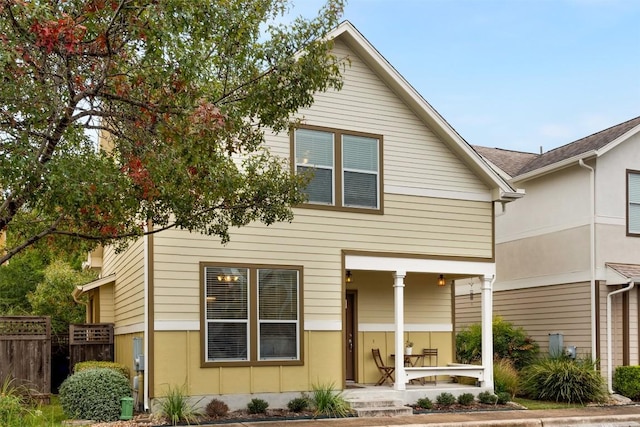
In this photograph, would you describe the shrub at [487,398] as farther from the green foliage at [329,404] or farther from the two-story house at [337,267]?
the green foliage at [329,404]

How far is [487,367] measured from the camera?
52.7 ft

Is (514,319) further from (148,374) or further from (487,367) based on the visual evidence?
(148,374)

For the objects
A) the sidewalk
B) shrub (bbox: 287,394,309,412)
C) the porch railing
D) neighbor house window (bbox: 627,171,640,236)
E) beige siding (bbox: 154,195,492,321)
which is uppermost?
neighbor house window (bbox: 627,171,640,236)

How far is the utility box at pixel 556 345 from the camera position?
18.3 m

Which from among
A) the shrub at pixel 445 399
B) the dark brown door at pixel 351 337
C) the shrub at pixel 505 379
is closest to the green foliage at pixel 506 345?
the shrub at pixel 505 379

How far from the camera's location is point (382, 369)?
1622cm

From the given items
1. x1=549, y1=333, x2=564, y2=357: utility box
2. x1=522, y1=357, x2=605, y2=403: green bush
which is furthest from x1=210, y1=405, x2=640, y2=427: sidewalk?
x1=549, y1=333, x2=564, y2=357: utility box

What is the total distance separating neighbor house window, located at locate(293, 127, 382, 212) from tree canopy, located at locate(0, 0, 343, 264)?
16.7 ft

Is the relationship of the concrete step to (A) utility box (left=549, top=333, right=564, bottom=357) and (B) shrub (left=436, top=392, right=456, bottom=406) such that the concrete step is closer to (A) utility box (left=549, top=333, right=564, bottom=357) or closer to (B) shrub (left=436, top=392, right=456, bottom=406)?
(B) shrub (left=436, top=392, right=456, bottom=406)

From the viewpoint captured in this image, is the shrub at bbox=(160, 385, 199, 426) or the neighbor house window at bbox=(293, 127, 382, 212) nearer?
the shrub at bbox=(160, 385, 199, 426)

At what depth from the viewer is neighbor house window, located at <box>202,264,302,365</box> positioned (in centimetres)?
1396

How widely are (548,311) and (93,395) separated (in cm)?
1184

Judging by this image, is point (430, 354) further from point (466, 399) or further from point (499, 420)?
point (499, 420)

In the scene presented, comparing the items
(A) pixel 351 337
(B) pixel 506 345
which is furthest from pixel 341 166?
(B) pixel 506 345
